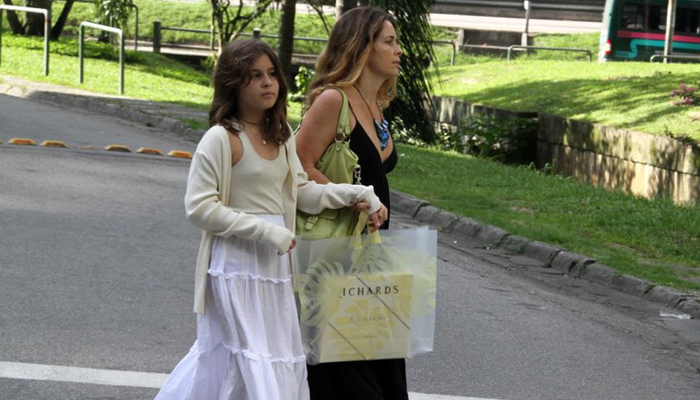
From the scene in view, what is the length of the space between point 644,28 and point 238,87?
34.2 m

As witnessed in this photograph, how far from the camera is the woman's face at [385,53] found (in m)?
4.85

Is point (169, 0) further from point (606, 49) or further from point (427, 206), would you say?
point (427, 206)

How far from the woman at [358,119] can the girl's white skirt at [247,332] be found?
20 centimetres

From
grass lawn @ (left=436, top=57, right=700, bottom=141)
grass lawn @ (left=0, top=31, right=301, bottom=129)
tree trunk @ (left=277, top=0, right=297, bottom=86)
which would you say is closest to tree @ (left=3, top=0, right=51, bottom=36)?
grass lawn @ (left=0, top=31, right=301, bottom=129)

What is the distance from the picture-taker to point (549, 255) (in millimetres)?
10133

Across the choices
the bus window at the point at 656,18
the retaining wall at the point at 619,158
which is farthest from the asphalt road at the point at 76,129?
the bus window at the point at 656,18

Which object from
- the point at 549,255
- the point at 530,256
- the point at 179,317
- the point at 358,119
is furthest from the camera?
the point at 530,256

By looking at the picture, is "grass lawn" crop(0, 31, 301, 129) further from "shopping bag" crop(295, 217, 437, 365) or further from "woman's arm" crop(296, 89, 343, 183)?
"shopping bag" crop(295, 217, 437, 365)

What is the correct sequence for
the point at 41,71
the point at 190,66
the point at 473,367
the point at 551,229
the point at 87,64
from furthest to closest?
the point at 190,66, the point at 87,64, the point at 41,71, the point at 551,229, the point at 473,367

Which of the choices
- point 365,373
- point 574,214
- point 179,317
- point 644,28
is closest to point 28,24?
point 644,28

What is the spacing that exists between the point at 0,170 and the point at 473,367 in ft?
22.0

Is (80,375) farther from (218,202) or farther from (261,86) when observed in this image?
(261,86)

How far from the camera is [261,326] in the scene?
14.7ft

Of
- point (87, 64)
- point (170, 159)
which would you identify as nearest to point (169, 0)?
point (87, 64)
